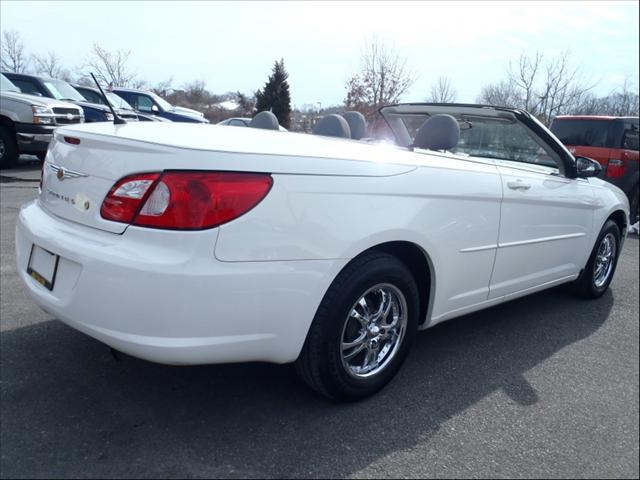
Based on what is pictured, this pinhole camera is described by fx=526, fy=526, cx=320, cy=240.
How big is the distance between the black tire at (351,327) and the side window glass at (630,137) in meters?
8.20

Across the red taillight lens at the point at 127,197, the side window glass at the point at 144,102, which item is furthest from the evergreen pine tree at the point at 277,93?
the red taillight lens at the point at 127,197

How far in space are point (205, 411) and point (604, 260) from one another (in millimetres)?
3963

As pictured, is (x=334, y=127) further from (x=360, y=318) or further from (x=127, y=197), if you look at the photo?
(x=127, y=197)

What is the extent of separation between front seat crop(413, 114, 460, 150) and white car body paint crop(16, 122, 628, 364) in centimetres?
32

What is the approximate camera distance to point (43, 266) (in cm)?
234

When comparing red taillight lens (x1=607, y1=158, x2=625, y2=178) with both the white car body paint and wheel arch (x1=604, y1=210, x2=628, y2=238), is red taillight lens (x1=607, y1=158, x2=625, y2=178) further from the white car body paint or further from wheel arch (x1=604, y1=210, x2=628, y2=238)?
the white car body paint

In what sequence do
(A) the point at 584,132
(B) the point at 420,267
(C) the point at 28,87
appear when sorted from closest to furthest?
(B) the point at 420,267 → (A) the point at 584,132 → (C) the point at 28,87

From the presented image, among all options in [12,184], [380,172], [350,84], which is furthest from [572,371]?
[350,84]

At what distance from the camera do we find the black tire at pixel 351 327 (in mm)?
2359

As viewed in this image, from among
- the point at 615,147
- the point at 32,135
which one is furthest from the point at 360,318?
the point at 32,135

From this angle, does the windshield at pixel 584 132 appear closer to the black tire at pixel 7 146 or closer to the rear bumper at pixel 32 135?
the rear bumper at pixel 32 135

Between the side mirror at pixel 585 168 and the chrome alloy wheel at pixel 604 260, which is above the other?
the side mirror at pixel 585 168

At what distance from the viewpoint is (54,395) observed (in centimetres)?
245

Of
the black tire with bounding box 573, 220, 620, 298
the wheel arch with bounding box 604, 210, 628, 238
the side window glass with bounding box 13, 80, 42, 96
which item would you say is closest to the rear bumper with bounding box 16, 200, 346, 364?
Answer: the black tire with bounding box 573, 220, 620, 298
